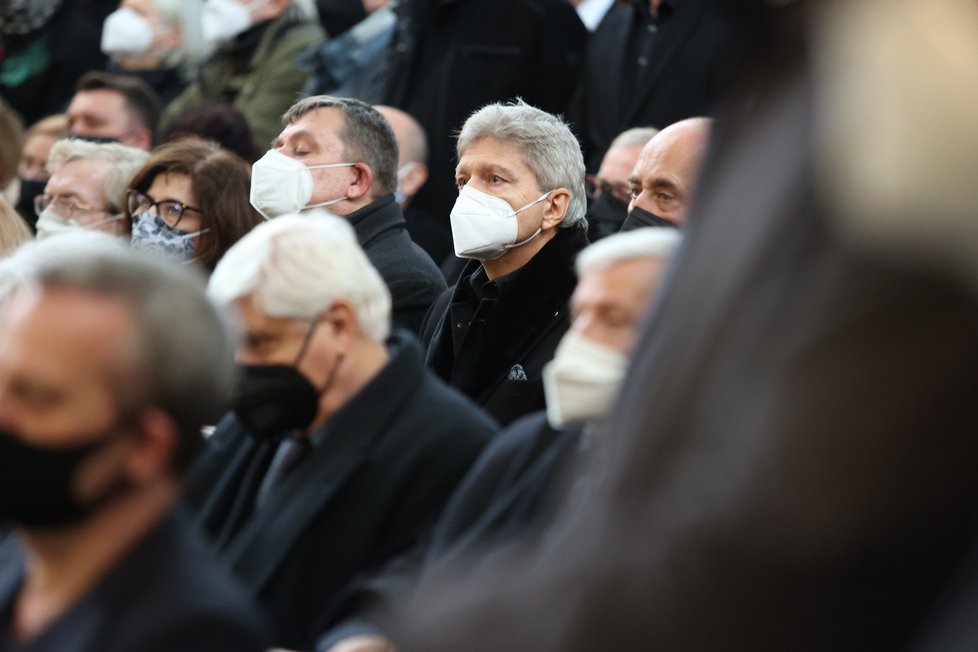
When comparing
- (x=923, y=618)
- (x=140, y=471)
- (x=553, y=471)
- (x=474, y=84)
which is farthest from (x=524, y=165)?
(x=923, y=618)

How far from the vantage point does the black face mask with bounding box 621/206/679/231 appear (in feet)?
18.2

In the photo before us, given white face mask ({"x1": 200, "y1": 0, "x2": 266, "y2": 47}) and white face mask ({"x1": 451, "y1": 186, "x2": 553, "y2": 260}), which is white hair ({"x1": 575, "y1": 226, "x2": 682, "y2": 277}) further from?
white face mask ({"x1": 200, "y1": 0, "x2": 266, "y2": 47})

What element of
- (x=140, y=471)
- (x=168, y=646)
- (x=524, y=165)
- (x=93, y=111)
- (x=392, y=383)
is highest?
(x=140, y=471)

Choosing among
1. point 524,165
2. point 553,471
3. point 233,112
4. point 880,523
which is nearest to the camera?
point 880,523

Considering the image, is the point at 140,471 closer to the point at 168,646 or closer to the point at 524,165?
the point at 168,646

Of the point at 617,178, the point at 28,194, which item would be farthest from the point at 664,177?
the point at 28,194

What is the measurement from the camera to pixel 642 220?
5.61m

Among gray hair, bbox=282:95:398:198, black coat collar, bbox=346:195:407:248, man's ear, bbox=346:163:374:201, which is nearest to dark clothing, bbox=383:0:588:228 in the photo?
gray hair, bbox=282:95:398:198

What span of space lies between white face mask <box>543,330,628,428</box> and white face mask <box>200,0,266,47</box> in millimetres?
7332

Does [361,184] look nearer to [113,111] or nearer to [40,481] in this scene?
[113,111]

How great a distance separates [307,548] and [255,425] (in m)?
0.37

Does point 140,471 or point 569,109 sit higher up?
point 140,471

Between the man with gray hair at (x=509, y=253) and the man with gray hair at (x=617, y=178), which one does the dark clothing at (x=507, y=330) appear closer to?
the man with gray hair at (x=509, y=253)

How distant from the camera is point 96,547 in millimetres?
2244
